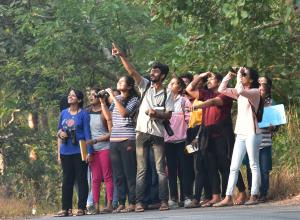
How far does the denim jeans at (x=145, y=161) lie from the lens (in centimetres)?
1430

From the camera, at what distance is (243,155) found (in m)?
14.1

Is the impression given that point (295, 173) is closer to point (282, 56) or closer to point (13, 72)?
point (282, 56)

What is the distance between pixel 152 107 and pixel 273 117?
1.68 metres

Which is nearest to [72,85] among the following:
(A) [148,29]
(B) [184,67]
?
(A) [148,29]

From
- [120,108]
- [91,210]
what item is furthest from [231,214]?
[91,210]

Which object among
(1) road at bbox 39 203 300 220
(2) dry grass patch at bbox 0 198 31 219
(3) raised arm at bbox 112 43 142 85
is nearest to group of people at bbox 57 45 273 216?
(3) raised arm at bbox 112 43 142 85

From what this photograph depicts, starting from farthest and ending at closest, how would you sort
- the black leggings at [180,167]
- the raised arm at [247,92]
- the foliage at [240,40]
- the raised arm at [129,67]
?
the foliage at [240,40]
the black leggings at [180,167]
the raised arm at [129,67]
the raised arm at [247,92]

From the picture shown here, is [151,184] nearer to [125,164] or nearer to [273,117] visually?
[125,164]

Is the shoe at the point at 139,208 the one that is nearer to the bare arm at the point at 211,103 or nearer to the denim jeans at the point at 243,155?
the denim jeans at the point at 243,155

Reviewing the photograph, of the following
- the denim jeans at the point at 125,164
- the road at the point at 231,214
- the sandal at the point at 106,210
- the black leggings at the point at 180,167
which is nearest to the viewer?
the road at the point at 231,214

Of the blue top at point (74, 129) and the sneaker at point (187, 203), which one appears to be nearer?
the sneaker at point (187, 203)

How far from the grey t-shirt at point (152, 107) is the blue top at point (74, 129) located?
3.38 feet

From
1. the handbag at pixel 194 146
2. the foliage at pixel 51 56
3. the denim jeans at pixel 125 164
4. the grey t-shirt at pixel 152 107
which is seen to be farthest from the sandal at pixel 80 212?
the foliage at pixel 51 56

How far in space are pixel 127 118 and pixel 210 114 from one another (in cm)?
117
